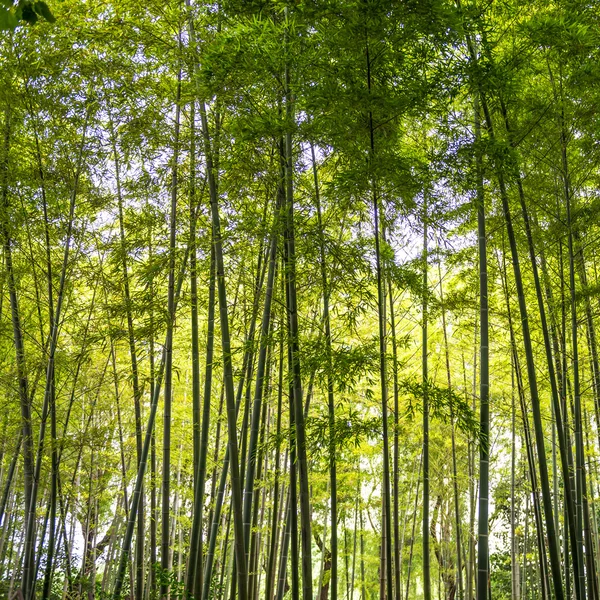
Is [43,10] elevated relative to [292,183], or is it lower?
lower

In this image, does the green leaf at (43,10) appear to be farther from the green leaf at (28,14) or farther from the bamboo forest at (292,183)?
the bamboo forest at (292,183)

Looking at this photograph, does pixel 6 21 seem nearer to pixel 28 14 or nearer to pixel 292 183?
pixel 28 14

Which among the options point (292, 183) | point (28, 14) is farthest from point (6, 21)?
point (292, 183)

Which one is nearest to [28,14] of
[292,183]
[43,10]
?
[43,10]

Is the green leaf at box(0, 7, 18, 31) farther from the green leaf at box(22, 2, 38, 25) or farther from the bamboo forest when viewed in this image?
the bamboo forest

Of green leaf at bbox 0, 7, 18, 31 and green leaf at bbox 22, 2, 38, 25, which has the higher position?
green leaf at bbox 22, 2, 38, 25

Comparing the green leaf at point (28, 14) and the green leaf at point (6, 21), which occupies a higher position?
the green leaf at point (28, 14)

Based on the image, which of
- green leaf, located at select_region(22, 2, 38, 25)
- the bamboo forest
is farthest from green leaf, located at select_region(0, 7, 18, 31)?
the bamboo forest

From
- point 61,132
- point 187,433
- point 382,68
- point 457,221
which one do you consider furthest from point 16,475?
point 382,68

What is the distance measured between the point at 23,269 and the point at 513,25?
413cm

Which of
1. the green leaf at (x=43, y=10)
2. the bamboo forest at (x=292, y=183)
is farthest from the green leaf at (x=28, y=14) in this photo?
the bamboo forest at (x=292, y=183)

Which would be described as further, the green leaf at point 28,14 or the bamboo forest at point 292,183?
the bamboo forest at point 292,183

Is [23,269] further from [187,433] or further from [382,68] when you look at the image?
[187,433]

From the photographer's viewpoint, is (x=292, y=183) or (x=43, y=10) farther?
(x=292, y=183)
